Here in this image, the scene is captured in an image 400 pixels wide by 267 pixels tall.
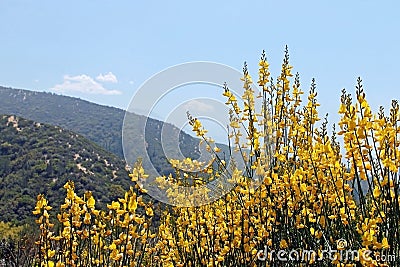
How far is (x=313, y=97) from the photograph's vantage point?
3139mm

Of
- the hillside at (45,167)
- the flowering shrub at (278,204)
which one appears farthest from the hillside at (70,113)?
the flowering shrub at (278,204)

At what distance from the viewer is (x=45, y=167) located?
3048 centimetres

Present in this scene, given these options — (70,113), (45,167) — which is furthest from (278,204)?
(70,113)

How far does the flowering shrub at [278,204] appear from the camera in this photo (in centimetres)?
227

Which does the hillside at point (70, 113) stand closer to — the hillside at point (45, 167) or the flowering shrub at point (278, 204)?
the hillside at point (45, 167)

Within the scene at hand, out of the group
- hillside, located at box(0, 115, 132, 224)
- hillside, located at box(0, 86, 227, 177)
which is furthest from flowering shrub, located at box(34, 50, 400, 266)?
hillside, located at box(0, 86, 227, 177)

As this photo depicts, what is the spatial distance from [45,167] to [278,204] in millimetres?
29514

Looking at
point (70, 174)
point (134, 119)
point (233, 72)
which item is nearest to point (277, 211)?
point (233, 72)

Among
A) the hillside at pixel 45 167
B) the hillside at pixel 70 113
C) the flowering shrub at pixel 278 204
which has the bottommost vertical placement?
the flowering shrub at pixel 278 204

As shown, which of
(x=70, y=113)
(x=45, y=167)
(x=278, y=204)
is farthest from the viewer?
(x=70, y=113)

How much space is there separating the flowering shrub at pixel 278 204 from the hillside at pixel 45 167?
59.0ft

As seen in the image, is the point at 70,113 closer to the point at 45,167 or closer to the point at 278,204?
the point at 45,167

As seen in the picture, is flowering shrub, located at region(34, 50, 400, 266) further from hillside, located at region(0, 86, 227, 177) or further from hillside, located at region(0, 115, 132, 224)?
hillside, located at region(0, 86, 227, 177)

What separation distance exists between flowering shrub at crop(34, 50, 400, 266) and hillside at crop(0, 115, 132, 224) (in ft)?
59.0
